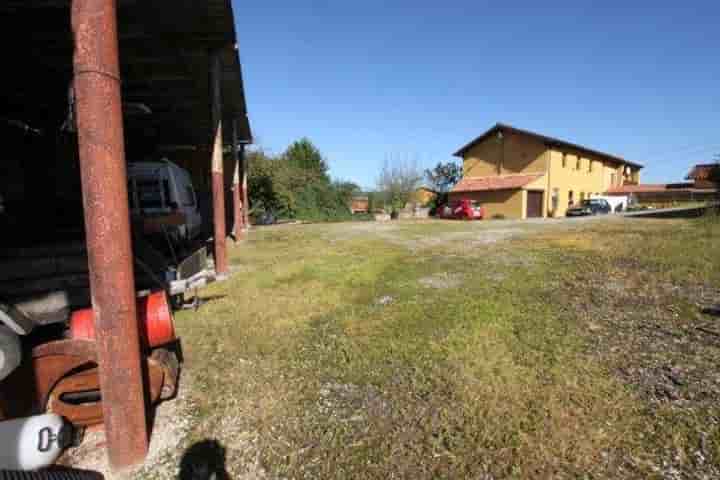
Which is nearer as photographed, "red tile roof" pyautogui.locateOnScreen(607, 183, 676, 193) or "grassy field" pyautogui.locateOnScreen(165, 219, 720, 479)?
"grassy field" pyautogui.locateOnScreen(165, 219, 720, 479)

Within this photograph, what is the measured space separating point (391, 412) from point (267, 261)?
631 cm

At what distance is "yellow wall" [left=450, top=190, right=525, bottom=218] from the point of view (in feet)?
81.3

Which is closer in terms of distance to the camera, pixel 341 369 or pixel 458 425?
pixel 458 425

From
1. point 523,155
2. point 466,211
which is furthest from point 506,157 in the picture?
point 466,211

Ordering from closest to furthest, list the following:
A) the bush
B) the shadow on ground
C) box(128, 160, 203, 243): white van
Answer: the shadow on ground → box(128, 160, 203, 243): white van → the bush

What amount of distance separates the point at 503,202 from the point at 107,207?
26354mm

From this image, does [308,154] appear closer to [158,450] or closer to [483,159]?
[483,159]

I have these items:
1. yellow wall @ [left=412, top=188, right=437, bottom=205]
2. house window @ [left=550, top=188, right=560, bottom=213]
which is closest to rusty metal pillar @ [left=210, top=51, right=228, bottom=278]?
house window @ [left=550, top=188, right=560, bottom=213]

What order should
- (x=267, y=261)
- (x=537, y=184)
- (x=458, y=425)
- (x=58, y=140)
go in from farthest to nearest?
(x=537, y=184)
(x=267, y=261)
(x=58, y=140)
(x=458, y=425)

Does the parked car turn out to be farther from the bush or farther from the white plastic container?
the white plastic container

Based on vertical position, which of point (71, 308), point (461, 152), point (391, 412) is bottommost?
point (391, 412)

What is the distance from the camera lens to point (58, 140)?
7.69 meters

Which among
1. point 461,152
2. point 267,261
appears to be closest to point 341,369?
point 267,261

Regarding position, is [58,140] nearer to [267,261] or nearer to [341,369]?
[267,261]
